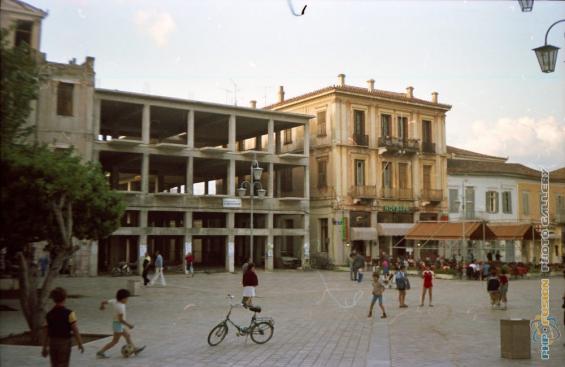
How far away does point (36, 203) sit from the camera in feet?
49.2

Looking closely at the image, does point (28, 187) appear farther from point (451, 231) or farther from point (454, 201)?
point (454, 201)

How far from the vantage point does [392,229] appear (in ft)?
149

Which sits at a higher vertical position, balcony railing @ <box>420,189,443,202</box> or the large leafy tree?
balcony railing @ <box>420,189,443,202</box>

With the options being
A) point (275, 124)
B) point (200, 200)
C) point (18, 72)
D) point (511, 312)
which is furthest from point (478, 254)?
point (18, 72)

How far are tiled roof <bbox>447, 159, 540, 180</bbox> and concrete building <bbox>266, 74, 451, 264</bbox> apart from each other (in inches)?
62.1

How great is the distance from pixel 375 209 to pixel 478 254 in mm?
9053

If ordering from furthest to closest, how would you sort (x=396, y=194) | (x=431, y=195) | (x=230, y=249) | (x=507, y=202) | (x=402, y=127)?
(x=507, y=202) → (x=431, y=195) → (x=402, y=127) → (x=396, y=194) → (x=230, y=249)

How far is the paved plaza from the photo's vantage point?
10.9 m

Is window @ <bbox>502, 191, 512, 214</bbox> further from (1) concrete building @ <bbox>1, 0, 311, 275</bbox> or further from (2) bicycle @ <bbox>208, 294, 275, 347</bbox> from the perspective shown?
(2) bicycle @ <bbox>208, 294, 275, 347</bbox>

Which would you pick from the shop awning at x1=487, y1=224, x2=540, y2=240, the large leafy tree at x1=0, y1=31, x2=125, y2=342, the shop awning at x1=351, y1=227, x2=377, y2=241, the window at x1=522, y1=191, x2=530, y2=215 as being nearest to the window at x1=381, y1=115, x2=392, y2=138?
the shop awning at x1=351, y1=227, x2=377, y2=241

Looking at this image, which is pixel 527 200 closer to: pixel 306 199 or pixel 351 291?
pixel 306 199

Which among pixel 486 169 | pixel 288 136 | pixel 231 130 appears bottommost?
pixel 486 169

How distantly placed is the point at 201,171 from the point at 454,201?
20.6 m

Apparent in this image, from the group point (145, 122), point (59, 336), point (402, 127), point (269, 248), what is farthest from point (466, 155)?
point (59, 336)
